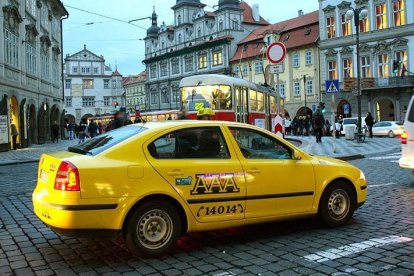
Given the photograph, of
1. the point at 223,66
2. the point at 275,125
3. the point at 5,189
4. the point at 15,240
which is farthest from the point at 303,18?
the point at 15,240

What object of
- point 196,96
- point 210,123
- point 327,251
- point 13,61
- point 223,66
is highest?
point 223,66

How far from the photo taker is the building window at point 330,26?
54188 mm

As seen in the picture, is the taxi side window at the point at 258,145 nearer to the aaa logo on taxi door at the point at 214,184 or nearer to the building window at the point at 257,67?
the aaa logo on taxi door at the point at 214,184

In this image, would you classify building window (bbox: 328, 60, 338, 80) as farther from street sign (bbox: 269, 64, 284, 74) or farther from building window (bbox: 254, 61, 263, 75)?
street sign (bbox: 269, 64, 284, 74)

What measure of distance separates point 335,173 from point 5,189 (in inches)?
302

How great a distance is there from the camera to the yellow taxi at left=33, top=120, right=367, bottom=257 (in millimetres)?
5168

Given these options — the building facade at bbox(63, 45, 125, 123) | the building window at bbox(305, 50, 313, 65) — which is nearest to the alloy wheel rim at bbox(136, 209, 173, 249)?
the building window at bbox(305, 50, 313, 65)

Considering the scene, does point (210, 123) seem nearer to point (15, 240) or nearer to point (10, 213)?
point (15, 240)

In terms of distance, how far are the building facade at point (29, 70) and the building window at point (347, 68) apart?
29.6 metres

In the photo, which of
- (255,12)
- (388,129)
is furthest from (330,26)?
(255,12)

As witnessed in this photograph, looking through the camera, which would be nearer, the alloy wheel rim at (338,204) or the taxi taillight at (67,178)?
the taxi taillight at (67,178)

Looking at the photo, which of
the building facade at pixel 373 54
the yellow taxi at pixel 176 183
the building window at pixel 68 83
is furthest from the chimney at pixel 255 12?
the yellow taxi at pixel 176 183

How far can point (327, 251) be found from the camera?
18.3ft

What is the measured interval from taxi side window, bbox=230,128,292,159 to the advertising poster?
21.8m
